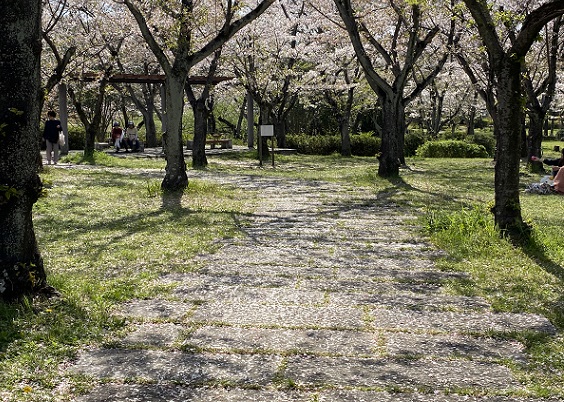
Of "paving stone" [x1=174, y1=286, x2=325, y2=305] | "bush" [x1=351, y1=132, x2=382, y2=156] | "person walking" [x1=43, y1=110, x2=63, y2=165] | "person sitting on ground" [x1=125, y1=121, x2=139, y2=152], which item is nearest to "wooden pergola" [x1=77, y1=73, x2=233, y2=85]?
"person sitting on ground" [x1=125, y1=121, x2=139, y2=152]

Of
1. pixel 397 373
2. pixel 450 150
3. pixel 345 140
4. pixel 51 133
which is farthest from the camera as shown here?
pixel 450 150

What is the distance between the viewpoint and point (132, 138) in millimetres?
28016

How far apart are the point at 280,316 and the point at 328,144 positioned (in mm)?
28651

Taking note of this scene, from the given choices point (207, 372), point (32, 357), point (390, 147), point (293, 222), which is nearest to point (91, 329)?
point (32, 357)

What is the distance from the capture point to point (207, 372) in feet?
11.2

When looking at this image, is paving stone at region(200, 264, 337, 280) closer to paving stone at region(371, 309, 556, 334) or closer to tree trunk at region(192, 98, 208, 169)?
paving stone at region(371, 309, 556, 334)

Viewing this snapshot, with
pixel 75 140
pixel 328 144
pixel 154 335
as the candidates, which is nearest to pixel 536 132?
pixel 328 144

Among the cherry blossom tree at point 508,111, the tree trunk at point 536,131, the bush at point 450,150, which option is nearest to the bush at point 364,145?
the bush at point 450,150

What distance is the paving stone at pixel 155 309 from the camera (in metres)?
4.38

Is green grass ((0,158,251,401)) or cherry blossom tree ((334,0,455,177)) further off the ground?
cherry blossom tree ((334,0,455,177))

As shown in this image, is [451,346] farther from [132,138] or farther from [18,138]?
[132,138]

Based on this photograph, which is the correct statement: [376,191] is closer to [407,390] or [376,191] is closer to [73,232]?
[73,232]

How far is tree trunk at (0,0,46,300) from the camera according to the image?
4.26 metres

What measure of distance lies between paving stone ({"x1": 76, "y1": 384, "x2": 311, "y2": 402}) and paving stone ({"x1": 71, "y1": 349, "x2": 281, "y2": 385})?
0.31 feet
